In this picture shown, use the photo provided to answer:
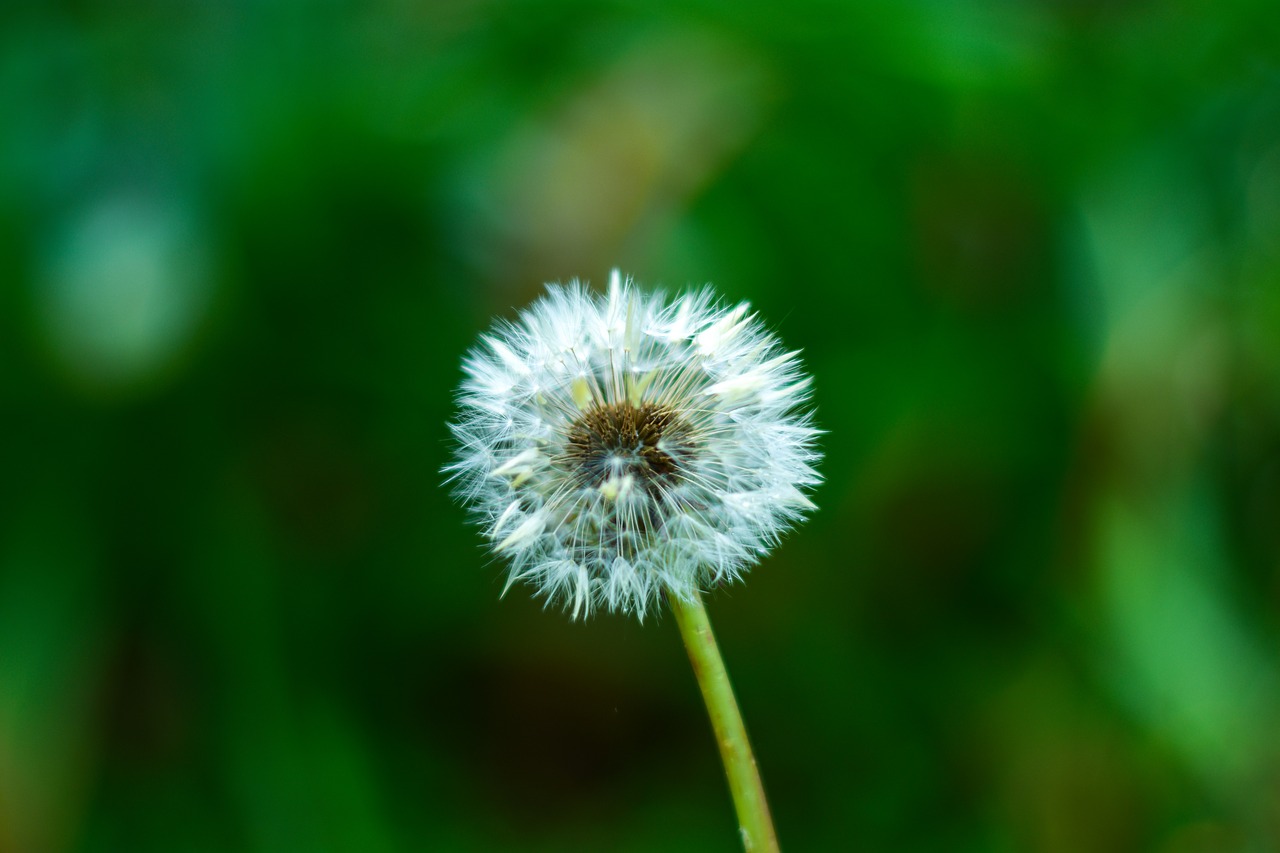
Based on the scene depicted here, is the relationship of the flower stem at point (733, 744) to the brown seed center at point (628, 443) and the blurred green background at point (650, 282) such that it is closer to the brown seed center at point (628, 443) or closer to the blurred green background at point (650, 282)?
the brown seed center at point (628, 443)

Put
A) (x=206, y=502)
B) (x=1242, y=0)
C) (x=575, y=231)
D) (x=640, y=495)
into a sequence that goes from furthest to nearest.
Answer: (x=1242, y=0) < (x=206, y=502) < (x=575, y=231) < (x=640, y=495)

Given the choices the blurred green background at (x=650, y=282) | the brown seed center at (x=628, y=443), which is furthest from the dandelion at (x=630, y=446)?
the blurred green background at (x=650, y=282)

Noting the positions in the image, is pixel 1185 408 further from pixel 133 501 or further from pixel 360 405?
pixel 133 501

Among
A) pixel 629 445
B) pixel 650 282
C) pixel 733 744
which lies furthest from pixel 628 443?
pixel 650 282

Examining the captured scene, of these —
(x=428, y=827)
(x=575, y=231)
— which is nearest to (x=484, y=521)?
(x=575, y=231)

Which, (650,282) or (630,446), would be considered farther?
(650,282)

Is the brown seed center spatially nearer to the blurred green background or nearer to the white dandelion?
the white dandelion

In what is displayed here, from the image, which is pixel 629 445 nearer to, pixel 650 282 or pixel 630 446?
pixel 630 446
